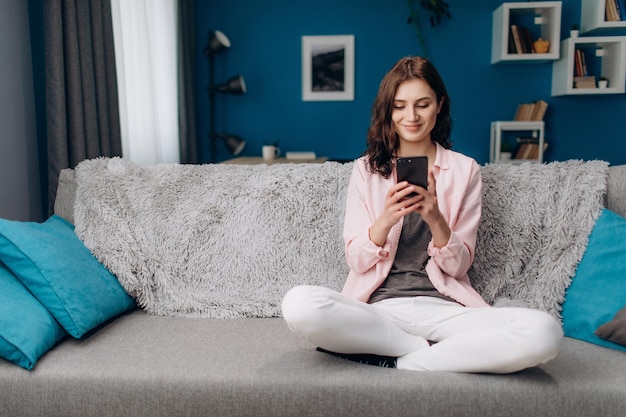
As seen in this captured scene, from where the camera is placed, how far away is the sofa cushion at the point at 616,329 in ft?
4.41

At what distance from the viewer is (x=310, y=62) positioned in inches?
178

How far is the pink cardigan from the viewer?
1.49 metres

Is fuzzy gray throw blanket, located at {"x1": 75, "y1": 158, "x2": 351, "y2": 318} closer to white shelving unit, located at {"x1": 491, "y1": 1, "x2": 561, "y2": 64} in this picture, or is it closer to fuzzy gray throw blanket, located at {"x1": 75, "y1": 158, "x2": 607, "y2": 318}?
fuzzy gray throw blanket, located at {"x1": 75, "y1": 158, "x2": 607, "y2": 318}

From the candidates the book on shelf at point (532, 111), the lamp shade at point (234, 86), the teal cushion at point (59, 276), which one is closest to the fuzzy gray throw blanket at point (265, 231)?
the teal cushion at point (59, 276)

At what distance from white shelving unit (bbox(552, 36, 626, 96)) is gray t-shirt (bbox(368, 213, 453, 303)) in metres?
3.14

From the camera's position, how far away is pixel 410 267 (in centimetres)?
156

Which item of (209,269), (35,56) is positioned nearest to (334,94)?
(35,56)

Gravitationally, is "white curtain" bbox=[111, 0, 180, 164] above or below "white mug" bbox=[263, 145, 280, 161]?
above

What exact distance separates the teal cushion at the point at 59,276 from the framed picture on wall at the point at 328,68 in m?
3.23

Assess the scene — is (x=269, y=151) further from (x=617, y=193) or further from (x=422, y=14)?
(x=617, y=193)

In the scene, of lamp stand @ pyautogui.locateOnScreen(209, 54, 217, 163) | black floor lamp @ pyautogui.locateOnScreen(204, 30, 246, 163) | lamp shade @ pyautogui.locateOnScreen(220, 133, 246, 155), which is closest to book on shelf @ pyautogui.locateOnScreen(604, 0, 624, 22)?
black floor lamp @ pyautogui.locateOnScreen(204, 30, 246, 163)

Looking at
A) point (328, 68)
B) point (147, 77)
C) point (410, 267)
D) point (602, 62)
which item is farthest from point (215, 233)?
point (602, 62)

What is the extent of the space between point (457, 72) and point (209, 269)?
10.9 ft

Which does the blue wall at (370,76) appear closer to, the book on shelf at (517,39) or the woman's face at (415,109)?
the book on shelf at (517,39)
